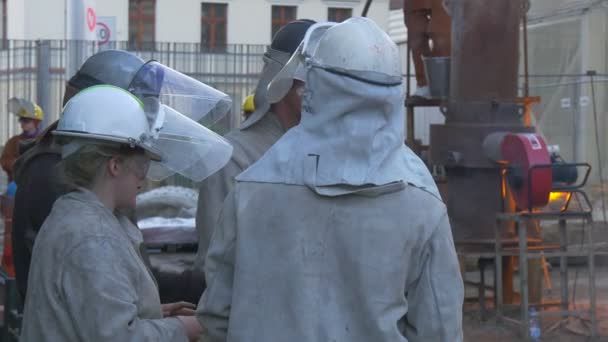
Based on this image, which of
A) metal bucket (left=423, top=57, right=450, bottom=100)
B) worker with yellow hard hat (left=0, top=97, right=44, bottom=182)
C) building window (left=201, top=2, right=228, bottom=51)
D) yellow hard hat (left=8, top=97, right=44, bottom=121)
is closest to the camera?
metal bucket (left=423, top=57, right=450, bottom=100)

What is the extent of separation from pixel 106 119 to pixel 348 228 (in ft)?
2.31

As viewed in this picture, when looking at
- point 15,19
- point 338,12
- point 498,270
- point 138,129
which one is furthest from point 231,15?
point 138,129

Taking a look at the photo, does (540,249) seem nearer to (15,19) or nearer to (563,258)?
(563,258)

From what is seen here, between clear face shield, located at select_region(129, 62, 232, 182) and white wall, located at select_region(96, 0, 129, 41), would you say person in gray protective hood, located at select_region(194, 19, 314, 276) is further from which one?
white wall, located at select_region(96, 0, 129, 41)

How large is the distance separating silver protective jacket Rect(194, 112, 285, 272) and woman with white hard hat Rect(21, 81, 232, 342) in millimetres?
563

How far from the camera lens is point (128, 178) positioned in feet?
9.15

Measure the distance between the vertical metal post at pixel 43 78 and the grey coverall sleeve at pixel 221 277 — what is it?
38.3ft

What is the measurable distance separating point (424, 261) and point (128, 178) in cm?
81

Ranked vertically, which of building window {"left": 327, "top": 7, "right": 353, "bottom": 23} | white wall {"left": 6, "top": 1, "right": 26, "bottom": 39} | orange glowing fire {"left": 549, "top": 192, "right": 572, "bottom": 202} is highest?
building window {"left": 327, "top": 7, "right": 353, "bottom": 23}

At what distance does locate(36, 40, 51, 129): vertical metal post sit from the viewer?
14.0 meters

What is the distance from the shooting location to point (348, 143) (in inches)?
100.0

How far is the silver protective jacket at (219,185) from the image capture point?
362 centimetres

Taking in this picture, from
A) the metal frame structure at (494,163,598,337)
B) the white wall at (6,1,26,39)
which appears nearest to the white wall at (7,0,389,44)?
the white wall at (6,1,26,39)

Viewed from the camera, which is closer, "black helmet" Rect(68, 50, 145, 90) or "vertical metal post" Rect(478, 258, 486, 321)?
"black helmet" Rect(68, 50, 145, 90)
